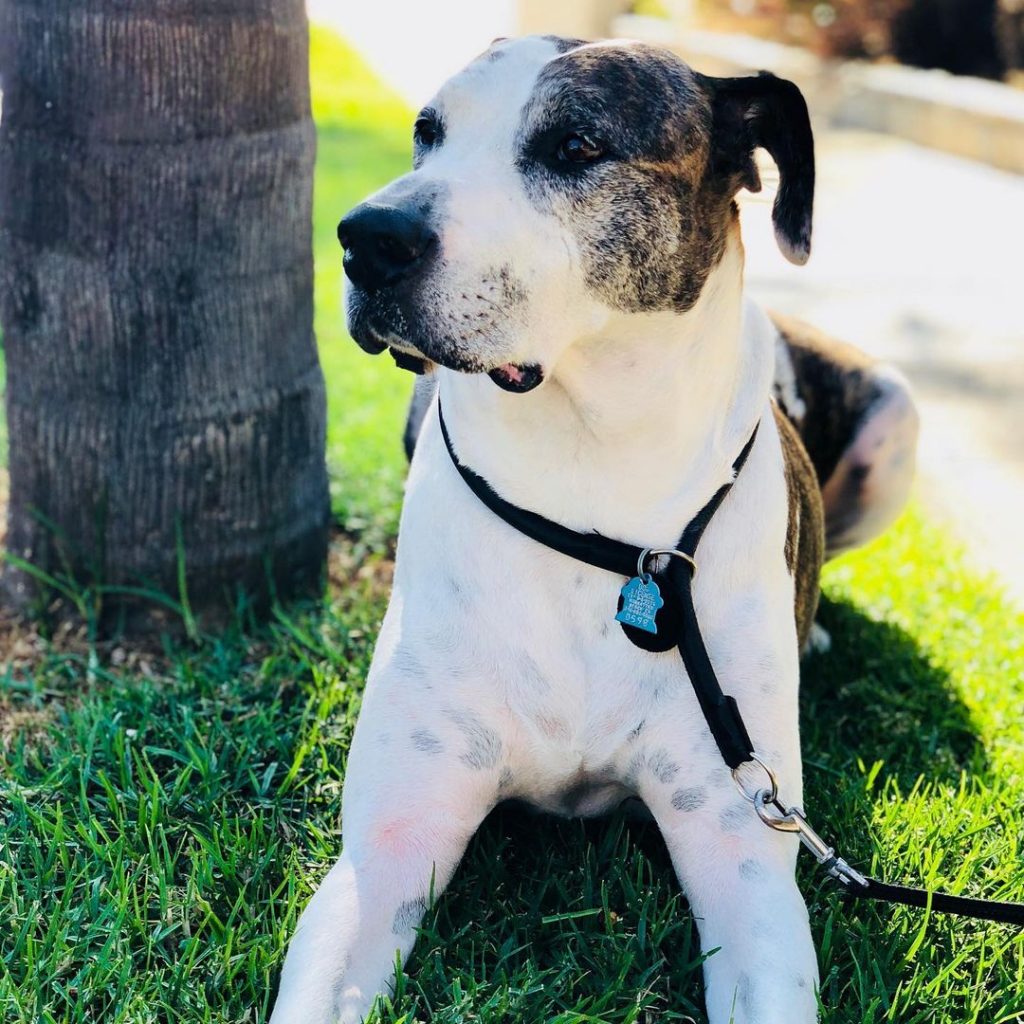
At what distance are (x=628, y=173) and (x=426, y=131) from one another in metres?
0.41

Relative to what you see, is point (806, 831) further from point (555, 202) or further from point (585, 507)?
point (555, 202)

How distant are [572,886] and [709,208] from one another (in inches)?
51.8

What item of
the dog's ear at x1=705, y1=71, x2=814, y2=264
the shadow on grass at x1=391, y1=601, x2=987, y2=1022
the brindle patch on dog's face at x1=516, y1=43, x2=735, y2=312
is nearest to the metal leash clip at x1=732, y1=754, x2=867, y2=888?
the shadow on grass at x1=391, y1=601, x2=987, y2=1022

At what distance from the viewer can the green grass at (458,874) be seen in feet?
7.38

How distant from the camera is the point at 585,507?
97.5 inches

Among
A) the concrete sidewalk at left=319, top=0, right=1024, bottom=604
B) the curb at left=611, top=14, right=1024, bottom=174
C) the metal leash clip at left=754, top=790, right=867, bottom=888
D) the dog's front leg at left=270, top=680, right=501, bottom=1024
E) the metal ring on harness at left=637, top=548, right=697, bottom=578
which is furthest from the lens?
the curb at left=611, top=14, right=1024, bottom=174

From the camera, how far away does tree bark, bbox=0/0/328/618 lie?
3.11 meters

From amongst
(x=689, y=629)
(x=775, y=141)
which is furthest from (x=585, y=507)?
(x=775, y=141)

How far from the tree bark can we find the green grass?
0.32m

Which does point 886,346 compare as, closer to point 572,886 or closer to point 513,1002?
point 572,886

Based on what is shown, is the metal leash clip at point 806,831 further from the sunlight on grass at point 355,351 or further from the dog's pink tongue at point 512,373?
the sunlight on grass at point 355,351

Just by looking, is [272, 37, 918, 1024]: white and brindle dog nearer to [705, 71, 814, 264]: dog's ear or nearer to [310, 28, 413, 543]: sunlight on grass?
[705, 71, 814, 264]: dog's ear

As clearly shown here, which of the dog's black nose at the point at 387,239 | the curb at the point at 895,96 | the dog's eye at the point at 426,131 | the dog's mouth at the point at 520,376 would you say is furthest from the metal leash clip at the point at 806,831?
the curb at the point at 895,96

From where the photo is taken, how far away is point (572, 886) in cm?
254
